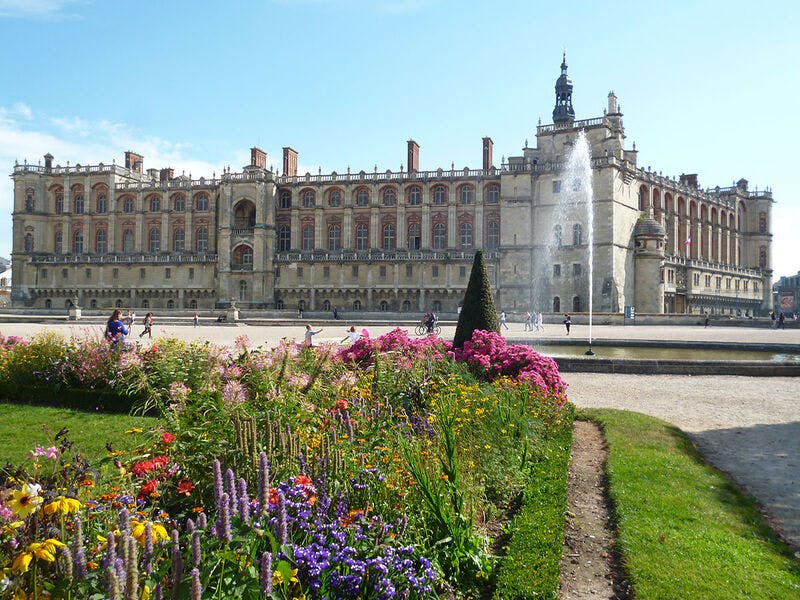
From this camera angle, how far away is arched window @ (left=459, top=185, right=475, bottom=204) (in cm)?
5638

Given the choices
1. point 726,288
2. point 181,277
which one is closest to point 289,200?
point 181,277

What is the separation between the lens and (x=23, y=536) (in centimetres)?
291

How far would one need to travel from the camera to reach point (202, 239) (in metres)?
61.3

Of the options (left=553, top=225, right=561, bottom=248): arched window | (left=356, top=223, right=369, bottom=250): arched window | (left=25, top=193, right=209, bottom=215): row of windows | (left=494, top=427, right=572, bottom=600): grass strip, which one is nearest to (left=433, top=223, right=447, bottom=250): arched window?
(left=356, top=223, right=369, bottom=250): arched window

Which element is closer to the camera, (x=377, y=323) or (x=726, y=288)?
(x=377, y=323)

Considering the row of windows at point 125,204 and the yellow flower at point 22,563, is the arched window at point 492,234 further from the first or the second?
the yellow flower at point 22,563

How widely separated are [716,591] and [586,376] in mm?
12187

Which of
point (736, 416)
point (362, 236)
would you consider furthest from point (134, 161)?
point (736, 416)

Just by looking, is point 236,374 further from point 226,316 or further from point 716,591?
point 226,316

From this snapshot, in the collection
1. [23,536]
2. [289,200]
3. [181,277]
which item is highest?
[289,200]

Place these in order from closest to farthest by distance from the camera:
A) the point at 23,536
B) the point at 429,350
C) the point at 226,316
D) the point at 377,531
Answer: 1. the point at 23,536
2. the point at 377,531
3. the point at 429,350
4. the point at 226,316

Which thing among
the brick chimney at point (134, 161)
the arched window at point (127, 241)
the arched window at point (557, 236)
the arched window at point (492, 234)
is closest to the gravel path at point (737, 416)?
the arched window at point (557, 236)

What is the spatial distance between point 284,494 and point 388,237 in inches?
2168

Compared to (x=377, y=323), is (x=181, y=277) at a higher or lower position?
higher
